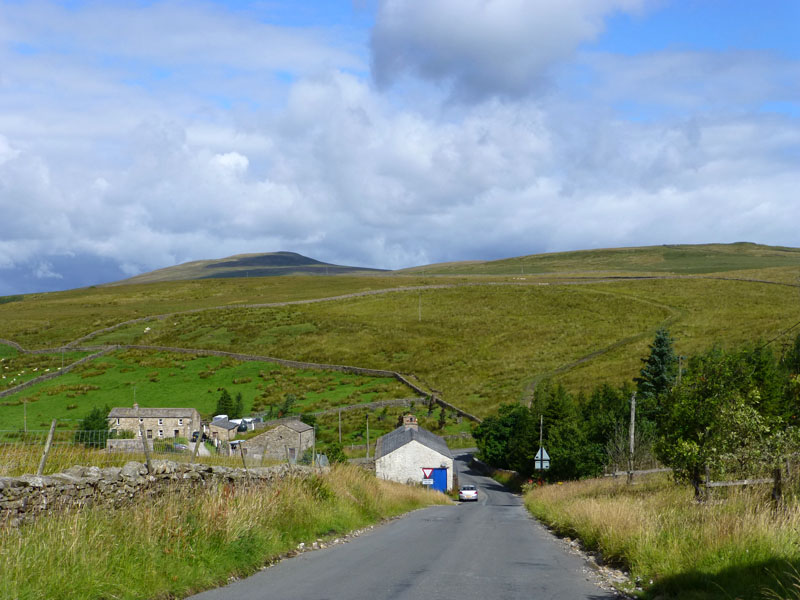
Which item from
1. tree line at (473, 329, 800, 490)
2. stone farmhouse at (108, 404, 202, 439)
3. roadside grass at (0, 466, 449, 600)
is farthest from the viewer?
stone farmhouse at (108, 404, 202, 439)

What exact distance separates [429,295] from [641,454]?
109 m

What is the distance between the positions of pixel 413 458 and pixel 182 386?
3754cm

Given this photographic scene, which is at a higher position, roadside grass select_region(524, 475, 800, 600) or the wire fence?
the wire fence

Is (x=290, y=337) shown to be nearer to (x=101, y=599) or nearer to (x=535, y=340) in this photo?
(x=535, y=340)

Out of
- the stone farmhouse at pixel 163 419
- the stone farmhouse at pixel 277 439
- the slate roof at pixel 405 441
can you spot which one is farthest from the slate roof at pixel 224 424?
the slate roof at pixel 405 441

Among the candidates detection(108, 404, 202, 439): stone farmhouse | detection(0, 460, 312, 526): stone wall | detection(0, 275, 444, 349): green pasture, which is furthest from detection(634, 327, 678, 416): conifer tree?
detection(0, 275, 444, 349): green pasture

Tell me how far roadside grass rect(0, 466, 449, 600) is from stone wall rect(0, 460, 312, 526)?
23 cm

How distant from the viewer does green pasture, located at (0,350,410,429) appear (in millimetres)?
84250

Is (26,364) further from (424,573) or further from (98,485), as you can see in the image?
(424,573)

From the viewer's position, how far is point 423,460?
70.8 meters

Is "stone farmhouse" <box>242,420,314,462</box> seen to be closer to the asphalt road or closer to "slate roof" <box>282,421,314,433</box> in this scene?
"slate roof" <box>282,421,314,433</box>

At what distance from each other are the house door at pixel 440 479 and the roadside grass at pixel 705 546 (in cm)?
5331

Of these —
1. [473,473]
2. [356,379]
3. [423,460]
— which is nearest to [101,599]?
[423,460]

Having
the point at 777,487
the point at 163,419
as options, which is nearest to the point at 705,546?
the point at 777,487
